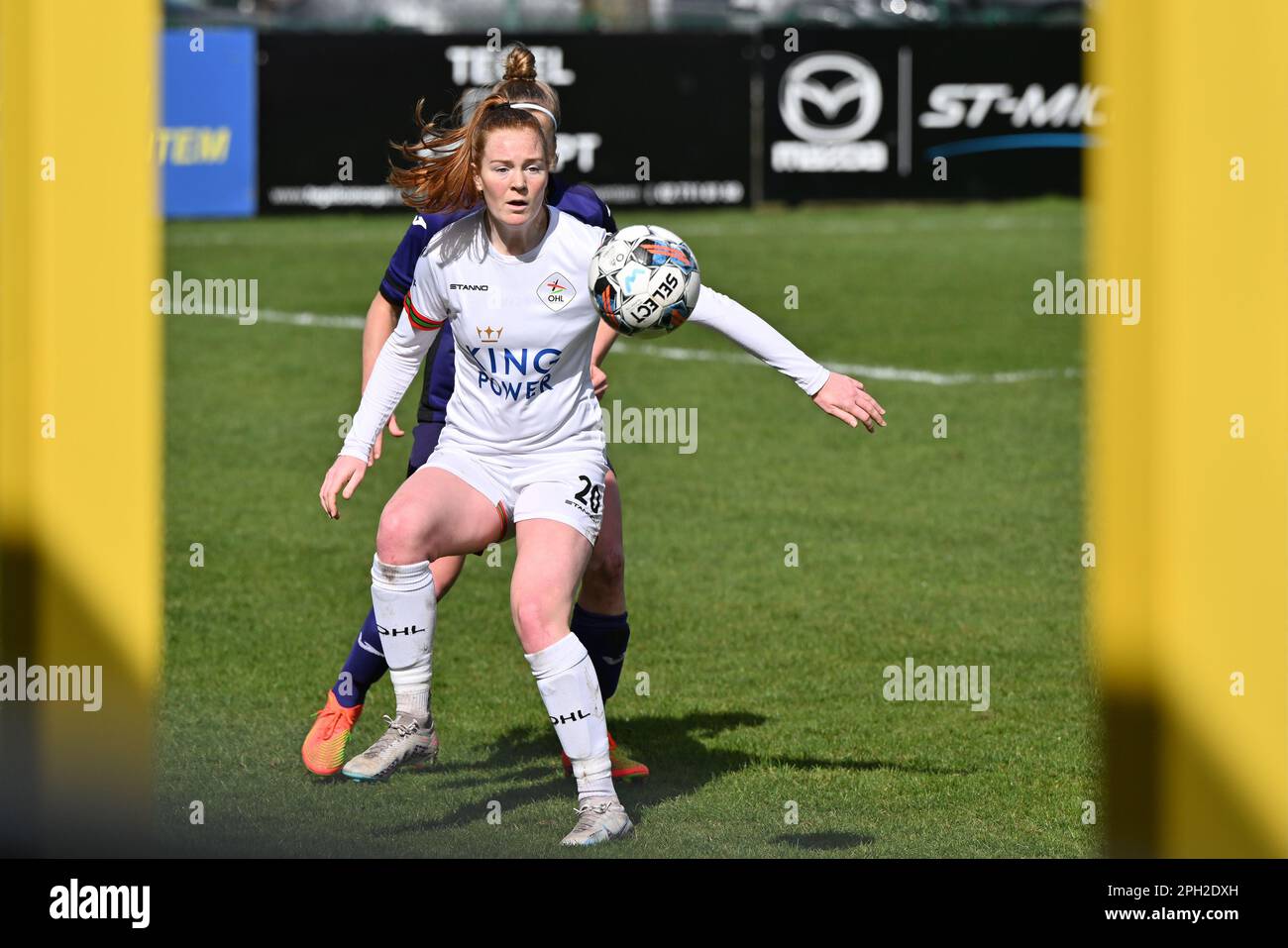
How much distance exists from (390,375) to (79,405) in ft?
8.10

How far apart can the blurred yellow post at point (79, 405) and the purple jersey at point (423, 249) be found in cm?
257

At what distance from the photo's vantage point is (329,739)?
659cm

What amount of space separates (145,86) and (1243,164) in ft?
6.39

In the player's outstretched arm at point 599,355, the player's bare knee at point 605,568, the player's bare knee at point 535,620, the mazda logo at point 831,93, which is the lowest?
the player's bare knee at point 535,620

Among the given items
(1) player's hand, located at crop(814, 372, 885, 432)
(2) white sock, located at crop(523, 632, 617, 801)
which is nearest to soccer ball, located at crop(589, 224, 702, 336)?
(1) player's hand, located at crop(814, 372, 885, 432)

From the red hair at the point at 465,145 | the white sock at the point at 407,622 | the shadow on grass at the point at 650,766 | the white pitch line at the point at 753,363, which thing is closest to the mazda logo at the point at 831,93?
the white pitch line at the point at 753,363

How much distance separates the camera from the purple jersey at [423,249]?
6.23 metres

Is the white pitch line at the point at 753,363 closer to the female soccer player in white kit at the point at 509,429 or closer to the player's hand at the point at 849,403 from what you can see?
the female soccer player in white kit at the point at 509,429

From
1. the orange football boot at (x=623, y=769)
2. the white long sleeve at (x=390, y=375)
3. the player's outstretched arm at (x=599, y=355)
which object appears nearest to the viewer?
the white long sleeve at (x=390, y=375)

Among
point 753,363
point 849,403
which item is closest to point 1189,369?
point 849,403

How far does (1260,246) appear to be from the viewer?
137 inches

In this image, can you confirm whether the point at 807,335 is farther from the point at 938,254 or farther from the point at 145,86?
the point at 145,86

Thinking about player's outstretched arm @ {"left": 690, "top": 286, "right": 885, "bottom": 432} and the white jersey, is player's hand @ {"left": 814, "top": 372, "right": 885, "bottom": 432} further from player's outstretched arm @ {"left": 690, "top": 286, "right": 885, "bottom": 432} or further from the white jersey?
the white jersey
